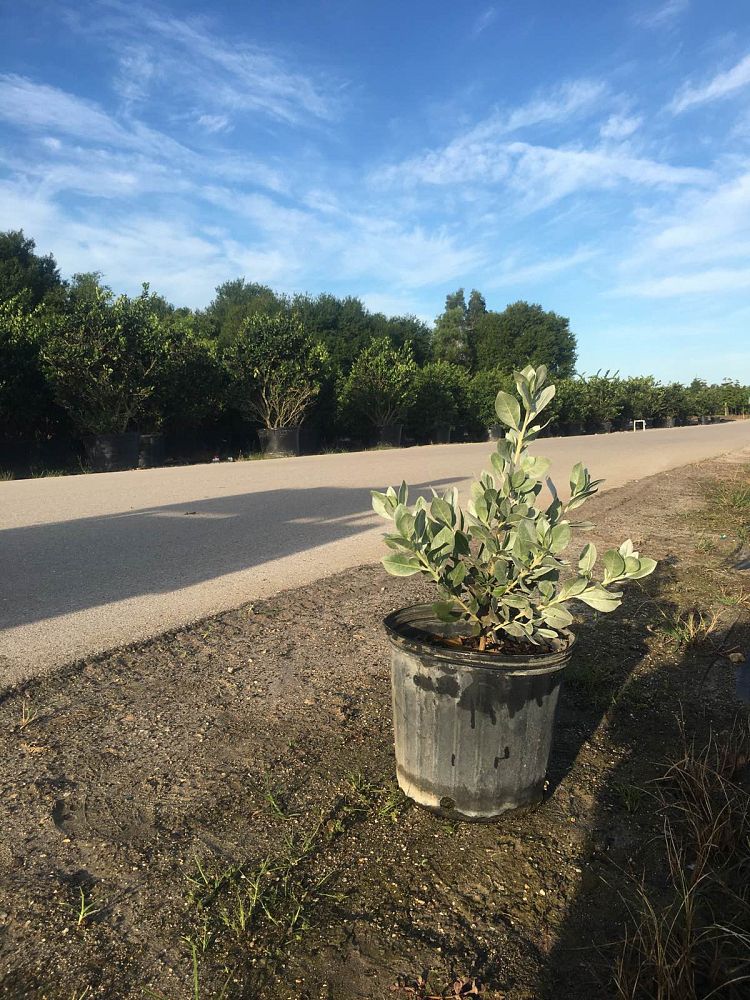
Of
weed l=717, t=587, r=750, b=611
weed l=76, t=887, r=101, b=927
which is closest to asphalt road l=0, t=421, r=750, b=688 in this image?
weed l=76, t=887, r=101, b=927

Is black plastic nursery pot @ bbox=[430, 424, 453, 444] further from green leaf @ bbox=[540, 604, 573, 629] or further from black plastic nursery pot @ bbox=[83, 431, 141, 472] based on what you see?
green leaf @ bbox=[540, 604, 573, 629]

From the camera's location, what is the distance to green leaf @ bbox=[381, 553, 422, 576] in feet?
6.95

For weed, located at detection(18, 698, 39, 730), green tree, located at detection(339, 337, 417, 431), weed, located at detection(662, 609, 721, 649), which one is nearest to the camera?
weed, located at detection(18, 698, 39, 730)

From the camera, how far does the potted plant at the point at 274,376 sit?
16.9m

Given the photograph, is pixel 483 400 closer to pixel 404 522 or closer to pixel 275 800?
pixel 404 522

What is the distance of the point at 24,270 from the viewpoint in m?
31.7

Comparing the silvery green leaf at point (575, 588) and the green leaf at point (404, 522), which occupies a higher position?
the green leaf at point (404, 522)

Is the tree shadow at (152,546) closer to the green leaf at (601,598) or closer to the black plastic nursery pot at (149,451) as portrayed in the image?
the green leaf at (601,598)

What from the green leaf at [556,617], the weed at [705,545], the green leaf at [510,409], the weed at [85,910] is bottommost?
the weed at [705,545]

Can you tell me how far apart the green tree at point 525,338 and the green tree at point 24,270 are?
38.4 m

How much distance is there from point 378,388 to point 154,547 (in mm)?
14961

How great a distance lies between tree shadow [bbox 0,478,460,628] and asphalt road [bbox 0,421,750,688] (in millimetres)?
12

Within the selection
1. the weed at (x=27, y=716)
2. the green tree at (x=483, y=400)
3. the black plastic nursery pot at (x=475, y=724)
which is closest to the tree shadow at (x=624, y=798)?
the black plastic nursery pot at (x=475, y=724)

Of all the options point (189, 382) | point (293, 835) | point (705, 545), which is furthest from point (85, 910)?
point (189, 382)
